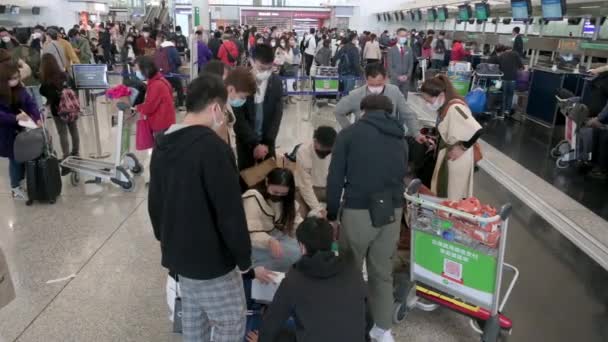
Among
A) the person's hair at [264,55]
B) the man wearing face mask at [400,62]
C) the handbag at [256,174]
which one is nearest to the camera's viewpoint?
the handbag at [256,174]

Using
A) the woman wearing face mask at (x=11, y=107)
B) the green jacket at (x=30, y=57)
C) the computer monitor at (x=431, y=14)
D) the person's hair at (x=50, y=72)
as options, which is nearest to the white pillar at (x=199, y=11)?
the green jacket at (x=30, y=57)

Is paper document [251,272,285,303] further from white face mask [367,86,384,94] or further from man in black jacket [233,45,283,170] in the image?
white face mask [367,86,384,94]

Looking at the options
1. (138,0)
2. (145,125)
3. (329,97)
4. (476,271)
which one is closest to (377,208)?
(476,271)

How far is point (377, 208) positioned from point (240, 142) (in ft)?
6.39

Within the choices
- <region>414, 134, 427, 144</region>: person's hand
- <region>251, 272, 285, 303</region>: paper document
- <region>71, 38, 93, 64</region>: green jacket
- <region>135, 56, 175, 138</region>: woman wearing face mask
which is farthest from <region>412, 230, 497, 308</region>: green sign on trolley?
<region>71, 38, 93, 64</region>: green jacket

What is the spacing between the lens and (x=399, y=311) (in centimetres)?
273

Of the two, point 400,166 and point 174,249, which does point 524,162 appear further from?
point 174,249

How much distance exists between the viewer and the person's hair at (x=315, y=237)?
6.07ft

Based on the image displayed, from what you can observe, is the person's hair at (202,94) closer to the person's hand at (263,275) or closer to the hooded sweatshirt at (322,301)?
the hooded sweatshirt at (322,301)

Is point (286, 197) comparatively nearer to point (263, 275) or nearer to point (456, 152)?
point (263, 275)

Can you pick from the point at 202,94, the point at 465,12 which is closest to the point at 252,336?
the point at 202,94

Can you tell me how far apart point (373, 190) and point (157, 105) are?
310cm

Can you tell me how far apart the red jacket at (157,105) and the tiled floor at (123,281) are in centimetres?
85

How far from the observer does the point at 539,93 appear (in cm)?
909
